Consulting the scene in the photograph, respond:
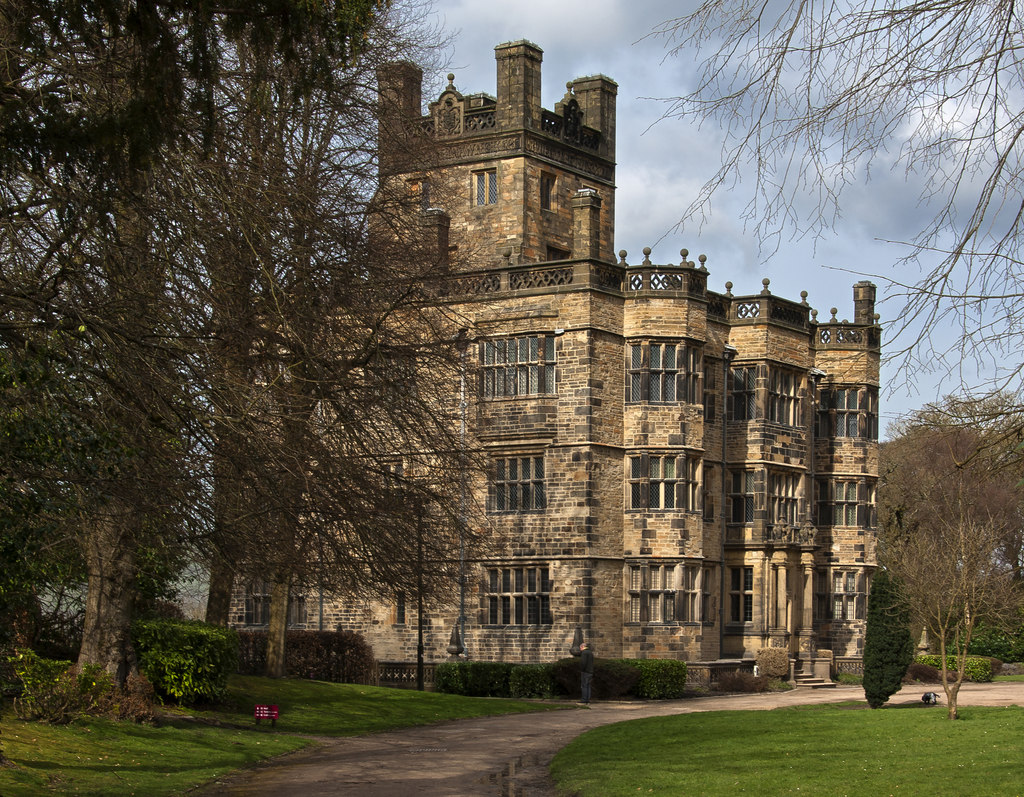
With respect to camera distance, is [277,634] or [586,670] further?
[586,670]

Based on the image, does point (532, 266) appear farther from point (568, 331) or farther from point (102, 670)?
point (102, 670)

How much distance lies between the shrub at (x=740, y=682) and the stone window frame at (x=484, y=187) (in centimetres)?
1638

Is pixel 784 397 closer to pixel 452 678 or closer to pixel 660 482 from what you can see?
pixel 660 482

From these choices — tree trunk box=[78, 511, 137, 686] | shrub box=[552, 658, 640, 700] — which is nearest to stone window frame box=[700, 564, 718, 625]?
shrub box=[552, 658, 640, 700]

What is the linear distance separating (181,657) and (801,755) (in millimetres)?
10341

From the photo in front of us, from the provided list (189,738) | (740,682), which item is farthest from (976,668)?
(189,738)

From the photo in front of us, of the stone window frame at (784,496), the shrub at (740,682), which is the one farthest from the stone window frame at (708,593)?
the stone window frame at (784,496)

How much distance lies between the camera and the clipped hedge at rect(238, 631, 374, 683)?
35.5 metres

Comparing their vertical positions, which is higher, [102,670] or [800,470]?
[800,470]

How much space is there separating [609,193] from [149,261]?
113ft

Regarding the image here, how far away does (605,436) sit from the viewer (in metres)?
37.5

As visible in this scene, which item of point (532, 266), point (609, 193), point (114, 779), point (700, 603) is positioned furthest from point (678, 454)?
point (114, 779)

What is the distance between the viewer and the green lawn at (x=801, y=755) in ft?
51.8

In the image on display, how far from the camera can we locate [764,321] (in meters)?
41.8
